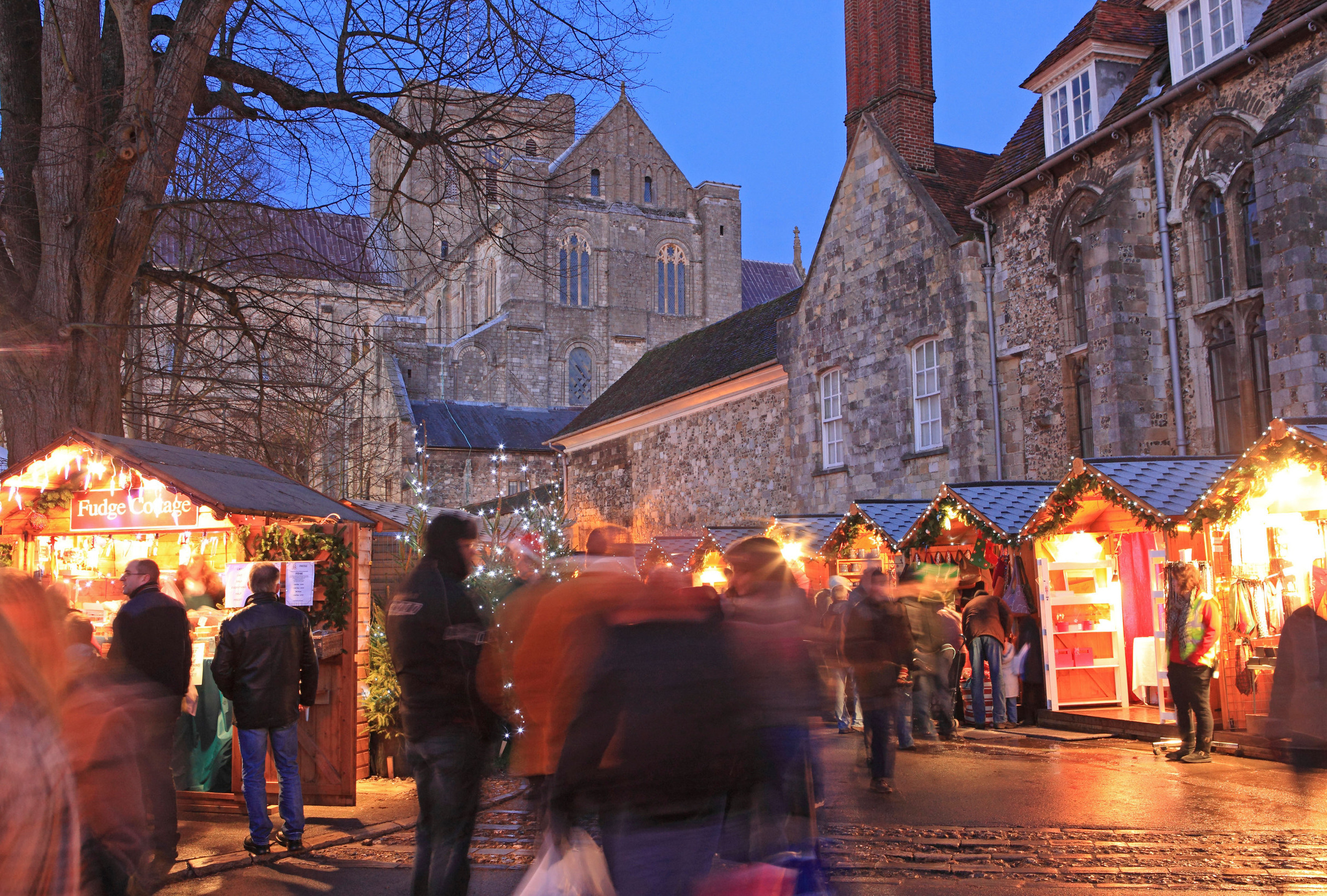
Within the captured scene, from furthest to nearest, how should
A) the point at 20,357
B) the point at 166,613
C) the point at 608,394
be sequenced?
the point at 608,394, the point at 20,357, the point at 166,613

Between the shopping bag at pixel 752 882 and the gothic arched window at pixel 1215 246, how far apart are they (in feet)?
43.9

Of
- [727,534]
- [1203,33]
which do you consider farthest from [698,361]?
[1203,33]

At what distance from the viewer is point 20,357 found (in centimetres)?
958

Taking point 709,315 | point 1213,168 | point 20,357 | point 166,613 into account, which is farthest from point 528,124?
point 709,315

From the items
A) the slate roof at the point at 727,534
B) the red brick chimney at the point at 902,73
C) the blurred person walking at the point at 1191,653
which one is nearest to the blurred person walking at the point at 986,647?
the blurred person walking at the point at 1191,653

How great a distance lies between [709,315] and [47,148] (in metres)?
45.8

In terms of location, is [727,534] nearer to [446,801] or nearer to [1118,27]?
[1118,27]

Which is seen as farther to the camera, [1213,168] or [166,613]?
[1213,168]

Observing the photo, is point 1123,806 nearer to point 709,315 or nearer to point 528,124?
point 528,124

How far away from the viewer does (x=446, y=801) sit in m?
4.91

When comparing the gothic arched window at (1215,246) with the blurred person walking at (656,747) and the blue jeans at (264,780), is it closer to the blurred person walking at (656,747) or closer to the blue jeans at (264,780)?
the blue jeans at (264,780)

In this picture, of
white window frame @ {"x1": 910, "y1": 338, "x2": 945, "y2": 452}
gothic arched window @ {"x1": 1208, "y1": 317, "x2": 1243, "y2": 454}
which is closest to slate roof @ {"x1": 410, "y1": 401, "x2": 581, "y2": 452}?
white window frame @ {"x1": 910, "y1": 338, "x2": 945, "y2": 452}

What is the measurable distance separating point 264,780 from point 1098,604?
10277 mm

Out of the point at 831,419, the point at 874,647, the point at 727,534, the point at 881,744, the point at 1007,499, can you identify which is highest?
the point at 831,419
